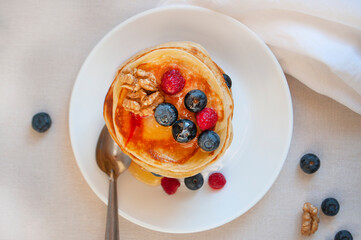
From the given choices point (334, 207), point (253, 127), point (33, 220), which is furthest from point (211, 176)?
point (33, 220)

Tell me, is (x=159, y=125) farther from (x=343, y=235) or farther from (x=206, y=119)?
(x=343, y=235)

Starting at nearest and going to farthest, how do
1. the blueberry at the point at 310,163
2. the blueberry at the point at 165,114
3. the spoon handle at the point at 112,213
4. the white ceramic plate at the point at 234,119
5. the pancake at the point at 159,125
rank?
the blueberry at the point at 165,114 → the pancake at the point at 159,125 → the spoon handle at the point at 112,213 → the white ceramic plate at the point at 234,119 → the blueberry at the point at 310,163

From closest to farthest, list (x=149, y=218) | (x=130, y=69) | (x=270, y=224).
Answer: (x=130, y=69)
(x=149, y=218)
(x=270, y=224)

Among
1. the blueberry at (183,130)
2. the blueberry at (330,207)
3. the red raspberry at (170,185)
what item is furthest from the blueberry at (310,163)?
the blueberry at (183,130)

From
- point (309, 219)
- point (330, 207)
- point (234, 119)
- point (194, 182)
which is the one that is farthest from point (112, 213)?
point (330, 207)

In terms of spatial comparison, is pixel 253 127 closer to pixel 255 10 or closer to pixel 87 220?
pixel 255 10

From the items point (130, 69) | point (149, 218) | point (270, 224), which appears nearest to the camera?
point (130, 69)

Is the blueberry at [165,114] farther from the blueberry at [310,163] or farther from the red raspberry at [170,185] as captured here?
the blueberry at [310,163]
